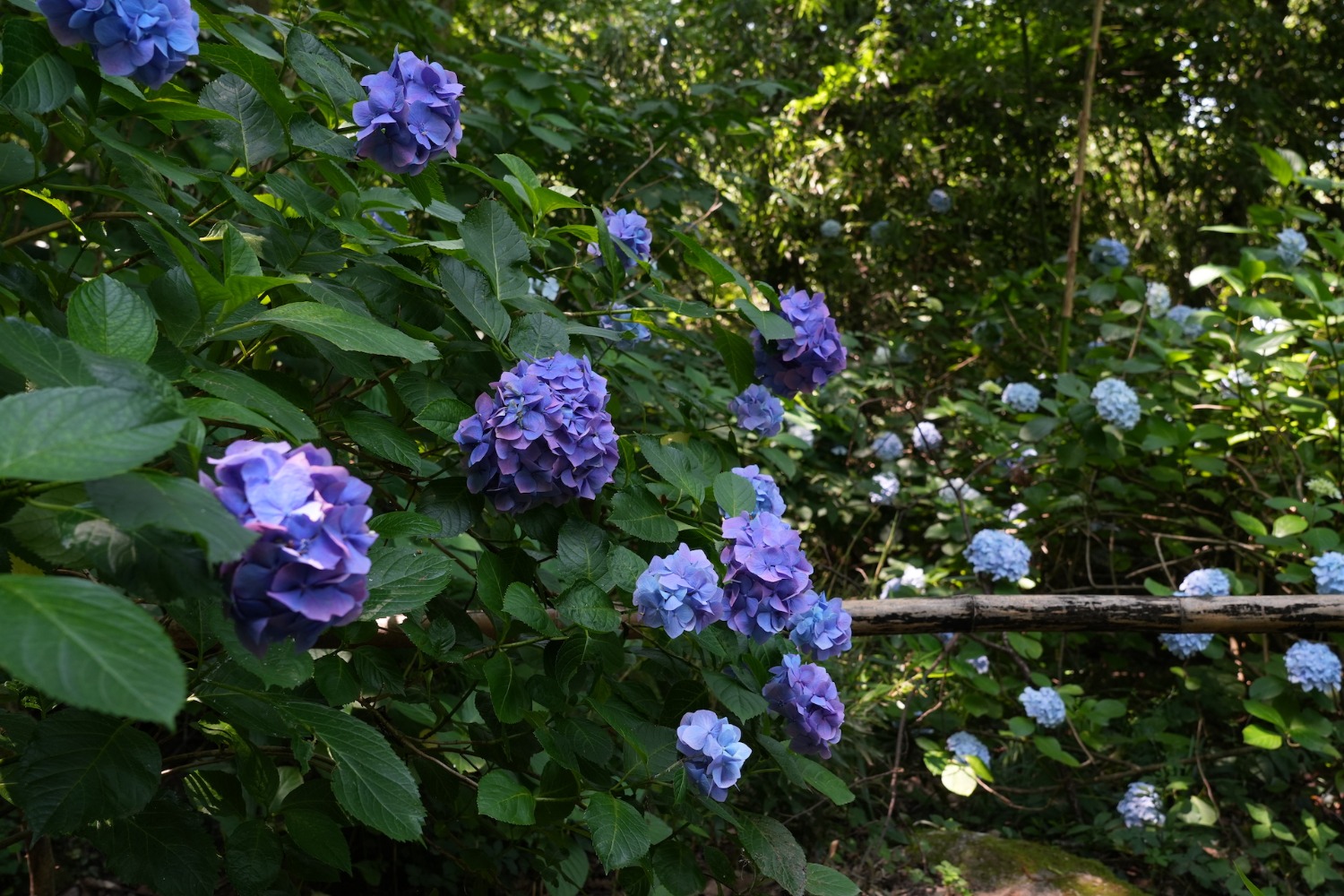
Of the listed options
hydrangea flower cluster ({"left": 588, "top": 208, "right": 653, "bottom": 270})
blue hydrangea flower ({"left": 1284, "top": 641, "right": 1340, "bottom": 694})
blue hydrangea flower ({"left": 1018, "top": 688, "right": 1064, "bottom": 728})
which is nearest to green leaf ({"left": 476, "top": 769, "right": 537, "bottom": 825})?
hydrangea flower cluster ({"left": 588, "top": 208, "right": 653, "bottom": 270})

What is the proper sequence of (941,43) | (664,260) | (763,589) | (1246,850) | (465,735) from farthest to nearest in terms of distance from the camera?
(941,43) → (1246,850) → (664,260) → (465,735) → (763,589)

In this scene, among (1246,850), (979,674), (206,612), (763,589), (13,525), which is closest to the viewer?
(13,525)

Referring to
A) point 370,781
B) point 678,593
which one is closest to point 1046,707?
point 678,593

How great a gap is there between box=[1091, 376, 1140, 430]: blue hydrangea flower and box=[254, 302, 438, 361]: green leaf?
8.77ft

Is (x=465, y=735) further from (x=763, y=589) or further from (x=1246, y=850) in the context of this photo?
(x=1246, y=850)

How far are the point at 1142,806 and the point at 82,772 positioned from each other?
2628 mm

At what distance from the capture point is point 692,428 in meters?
1.62

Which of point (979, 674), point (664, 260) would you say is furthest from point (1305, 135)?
point (664, 260)

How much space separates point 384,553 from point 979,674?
248cm

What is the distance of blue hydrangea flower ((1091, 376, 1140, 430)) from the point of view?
3.10 meters

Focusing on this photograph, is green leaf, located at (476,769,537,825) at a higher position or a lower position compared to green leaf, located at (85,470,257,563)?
lower

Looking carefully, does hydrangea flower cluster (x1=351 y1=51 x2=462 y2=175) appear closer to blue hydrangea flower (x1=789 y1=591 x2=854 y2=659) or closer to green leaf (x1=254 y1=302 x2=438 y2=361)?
green leaf (x1=254 y1=302 x2=438 y2=361)

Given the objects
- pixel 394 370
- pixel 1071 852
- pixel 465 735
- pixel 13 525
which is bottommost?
pixel 1071 852

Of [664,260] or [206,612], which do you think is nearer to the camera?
[206,612]
